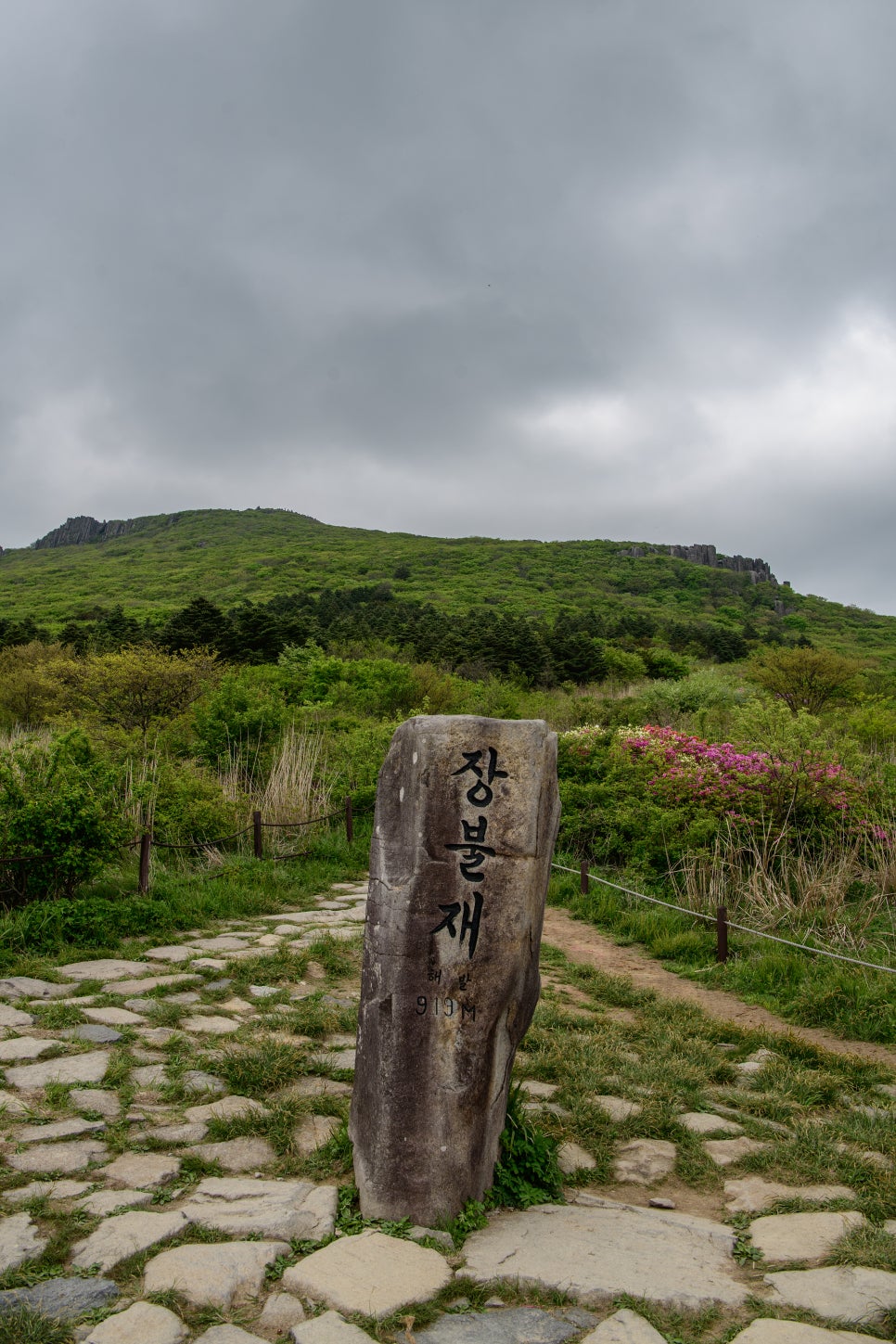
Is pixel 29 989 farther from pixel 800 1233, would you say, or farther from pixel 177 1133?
pixel 800 1233

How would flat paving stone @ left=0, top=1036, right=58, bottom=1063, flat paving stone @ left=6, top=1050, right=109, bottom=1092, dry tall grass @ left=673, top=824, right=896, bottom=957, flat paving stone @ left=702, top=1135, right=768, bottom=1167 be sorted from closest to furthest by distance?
flat paving stone @ left=702, top=1135, right=768, bottom=1167 < flat paving stone @ left=6, top=1050, right=109, bottom=1092 < flat paving stone @ left=0, top=1036, right=58, bottom=1063 < dry tall grass @ left=673, top=824, right=896, bottom=957

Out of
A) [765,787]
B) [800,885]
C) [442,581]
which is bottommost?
[800,885]

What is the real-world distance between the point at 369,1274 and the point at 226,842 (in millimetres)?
6856

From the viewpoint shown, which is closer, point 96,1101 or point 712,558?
point 96,1101

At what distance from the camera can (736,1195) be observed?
3.40 metres

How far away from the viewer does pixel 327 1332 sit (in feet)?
7.72

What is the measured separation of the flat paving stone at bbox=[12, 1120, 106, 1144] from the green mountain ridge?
92.8 feet

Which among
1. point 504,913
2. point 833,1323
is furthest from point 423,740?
point 833,1323

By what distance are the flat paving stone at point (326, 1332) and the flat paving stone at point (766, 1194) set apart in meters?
1.63

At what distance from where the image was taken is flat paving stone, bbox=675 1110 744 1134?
395 cm

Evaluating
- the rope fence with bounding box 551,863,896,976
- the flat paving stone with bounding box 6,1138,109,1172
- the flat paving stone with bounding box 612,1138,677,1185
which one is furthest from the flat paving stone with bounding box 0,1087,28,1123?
the rope fence with bounding box 551,863,896,976

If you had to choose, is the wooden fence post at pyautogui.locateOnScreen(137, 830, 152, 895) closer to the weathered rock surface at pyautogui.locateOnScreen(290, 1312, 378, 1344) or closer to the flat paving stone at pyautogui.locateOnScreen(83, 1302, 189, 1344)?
the flat paving stone at pyautogui.locateOnScreen(83, 1302, 189, 1344)

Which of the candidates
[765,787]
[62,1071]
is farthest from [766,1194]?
[765,787]

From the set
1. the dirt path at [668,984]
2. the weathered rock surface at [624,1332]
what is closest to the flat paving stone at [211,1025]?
the weathered rock surface at [624,1332]
